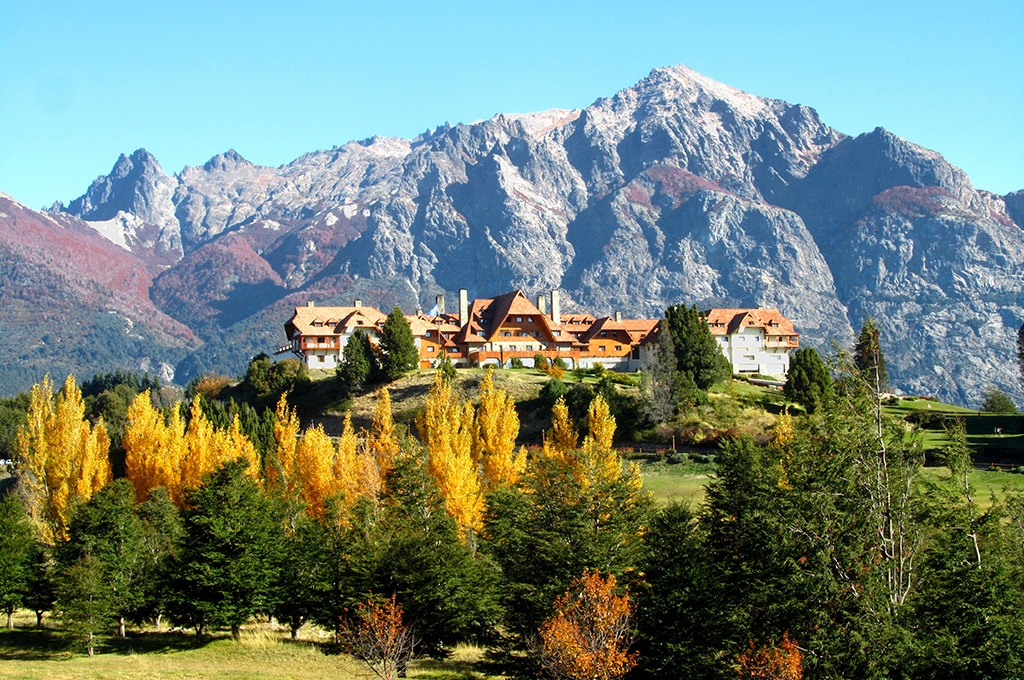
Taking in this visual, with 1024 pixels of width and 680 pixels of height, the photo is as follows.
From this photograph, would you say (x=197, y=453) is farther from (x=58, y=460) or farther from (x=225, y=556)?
(x=225, y=556)

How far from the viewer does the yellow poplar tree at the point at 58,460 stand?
6794 centimetres

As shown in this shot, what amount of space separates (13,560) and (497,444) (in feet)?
95.2

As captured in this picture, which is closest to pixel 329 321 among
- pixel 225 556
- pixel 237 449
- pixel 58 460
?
pixel 237 449

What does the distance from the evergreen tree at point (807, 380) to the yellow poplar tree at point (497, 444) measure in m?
32.8

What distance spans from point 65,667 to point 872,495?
33006mm

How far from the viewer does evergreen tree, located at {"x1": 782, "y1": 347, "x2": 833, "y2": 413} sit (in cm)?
8881

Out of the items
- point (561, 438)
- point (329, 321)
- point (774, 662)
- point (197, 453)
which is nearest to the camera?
point (774, 662)

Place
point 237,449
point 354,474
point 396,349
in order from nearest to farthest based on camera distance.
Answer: point 354,474, point 237,449, point 396,349

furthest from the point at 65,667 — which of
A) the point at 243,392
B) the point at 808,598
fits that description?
the point at 243,392

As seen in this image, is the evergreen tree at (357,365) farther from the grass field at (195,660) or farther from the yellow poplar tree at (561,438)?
the grass field at (195,660)

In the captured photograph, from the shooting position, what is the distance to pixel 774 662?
1248 inches

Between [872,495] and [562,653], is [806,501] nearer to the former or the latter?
[872,495]

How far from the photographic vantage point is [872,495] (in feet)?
110

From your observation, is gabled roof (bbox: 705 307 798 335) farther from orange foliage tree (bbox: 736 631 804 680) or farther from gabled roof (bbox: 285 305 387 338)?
orange foliage tree (bbox: 736 631 804 680)
